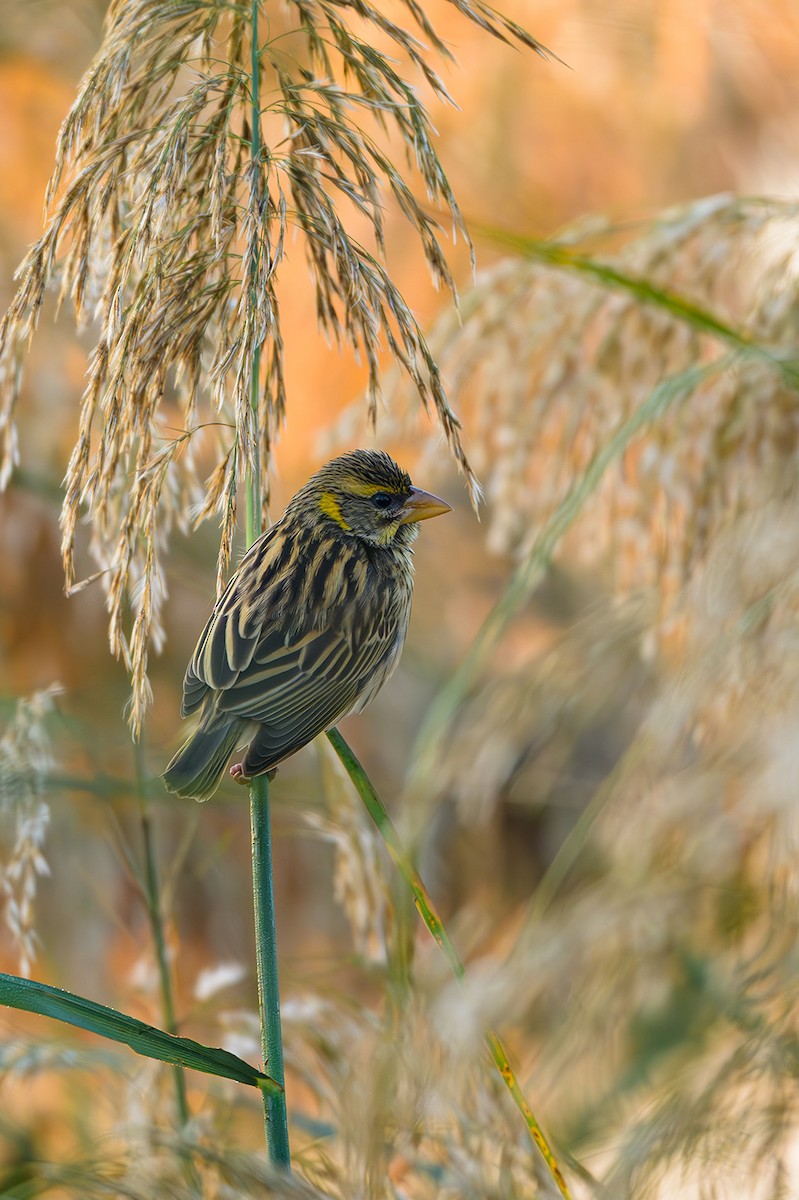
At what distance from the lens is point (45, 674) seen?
347cm

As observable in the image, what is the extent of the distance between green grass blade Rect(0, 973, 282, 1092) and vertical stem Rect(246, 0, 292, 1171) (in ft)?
0.08

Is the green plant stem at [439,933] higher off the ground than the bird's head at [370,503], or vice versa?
the bird's head at [370,503]

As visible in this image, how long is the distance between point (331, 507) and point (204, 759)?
64cm

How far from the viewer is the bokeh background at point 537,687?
84 cm

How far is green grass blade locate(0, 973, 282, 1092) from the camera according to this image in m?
0.94

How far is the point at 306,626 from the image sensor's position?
1507 millimetres

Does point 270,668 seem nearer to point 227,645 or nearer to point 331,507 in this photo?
point 227,645

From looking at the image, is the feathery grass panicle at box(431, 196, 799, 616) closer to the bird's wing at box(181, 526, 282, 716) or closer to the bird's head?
the bird's head

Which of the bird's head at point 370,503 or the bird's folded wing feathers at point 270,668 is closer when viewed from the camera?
the bird's folded wing feathers at point 270,668

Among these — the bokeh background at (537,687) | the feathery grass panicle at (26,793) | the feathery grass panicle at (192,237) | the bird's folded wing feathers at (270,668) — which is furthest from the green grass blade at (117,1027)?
the feathery grass panicle at (26,793)

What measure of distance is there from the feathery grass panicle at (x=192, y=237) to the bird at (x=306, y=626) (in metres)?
0.15

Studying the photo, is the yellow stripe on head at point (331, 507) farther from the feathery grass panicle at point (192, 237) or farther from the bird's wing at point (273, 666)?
the feathery grass panicle at point (192, 237)

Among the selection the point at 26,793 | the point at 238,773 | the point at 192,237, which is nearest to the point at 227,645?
the point at 238,773

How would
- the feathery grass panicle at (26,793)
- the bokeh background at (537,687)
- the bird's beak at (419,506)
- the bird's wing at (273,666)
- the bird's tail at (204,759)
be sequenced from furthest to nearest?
1. the bird's beak at (419,506)
2. the feathery grass panicle at (26,793)
3. the bird's wing at (273,666)
4. the bird's tail at (204,759)
5. the bokeh background at (537,687)
